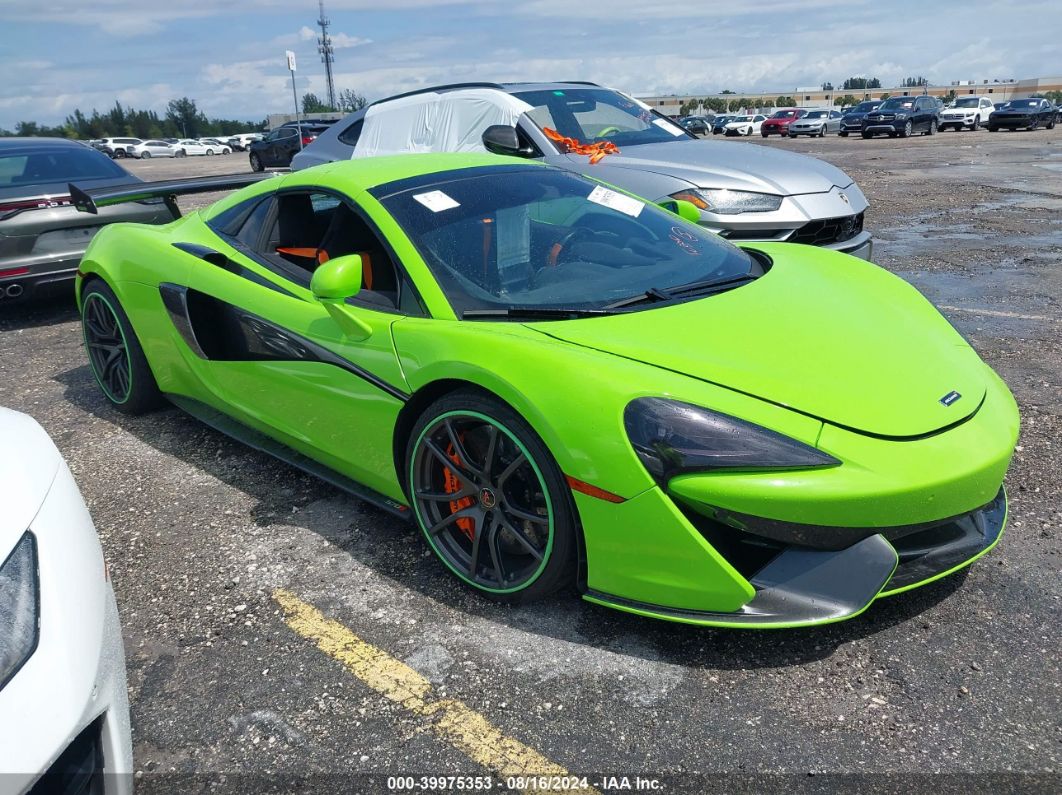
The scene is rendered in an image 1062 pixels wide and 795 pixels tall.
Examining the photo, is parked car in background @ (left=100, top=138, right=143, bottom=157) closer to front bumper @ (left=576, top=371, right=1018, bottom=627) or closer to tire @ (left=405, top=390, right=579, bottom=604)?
tire @ (left=405, top=390, right=579, bottom=604)

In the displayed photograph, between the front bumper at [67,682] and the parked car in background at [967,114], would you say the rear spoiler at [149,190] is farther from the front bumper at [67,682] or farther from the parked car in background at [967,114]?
the parked car in background at [967,114]

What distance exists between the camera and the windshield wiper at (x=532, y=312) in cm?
271

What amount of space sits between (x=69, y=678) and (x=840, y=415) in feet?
6.06

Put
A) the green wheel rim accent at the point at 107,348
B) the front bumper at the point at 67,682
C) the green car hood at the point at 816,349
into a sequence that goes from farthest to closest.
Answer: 1. the green wheel rim accent at the point at 107,348
2. the green car hood at the point at 816,349
3. the front bumper at the point at 67,682

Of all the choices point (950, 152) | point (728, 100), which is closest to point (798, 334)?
point (950, 152)

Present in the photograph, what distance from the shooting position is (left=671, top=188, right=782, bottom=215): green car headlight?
216 inches

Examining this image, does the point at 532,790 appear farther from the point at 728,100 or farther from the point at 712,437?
the point at 728,100

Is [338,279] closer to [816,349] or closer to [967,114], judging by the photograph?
[816,349]

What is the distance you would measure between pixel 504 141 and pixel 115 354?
3069 millimetres

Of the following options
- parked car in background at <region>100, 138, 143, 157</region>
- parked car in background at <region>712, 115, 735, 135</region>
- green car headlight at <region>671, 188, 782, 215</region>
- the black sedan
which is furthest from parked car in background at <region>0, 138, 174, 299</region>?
parked car in background at <region>100, 138, 143, 157</region>

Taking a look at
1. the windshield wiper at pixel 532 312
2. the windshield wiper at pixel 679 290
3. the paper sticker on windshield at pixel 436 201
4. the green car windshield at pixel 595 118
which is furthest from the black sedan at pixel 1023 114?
the windshield wiper at pixel 532 312

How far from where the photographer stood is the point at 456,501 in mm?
2762

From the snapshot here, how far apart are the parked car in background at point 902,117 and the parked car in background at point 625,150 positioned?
1067 inches

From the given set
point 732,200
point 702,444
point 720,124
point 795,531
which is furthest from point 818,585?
point 720,124
